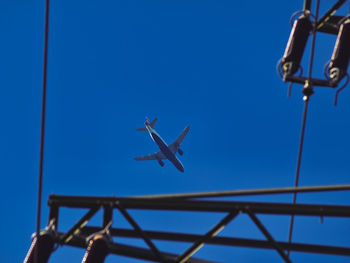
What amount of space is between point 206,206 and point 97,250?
129cm

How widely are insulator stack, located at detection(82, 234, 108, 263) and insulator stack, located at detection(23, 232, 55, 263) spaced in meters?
0.46

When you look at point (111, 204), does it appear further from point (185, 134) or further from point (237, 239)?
point (185, 134)

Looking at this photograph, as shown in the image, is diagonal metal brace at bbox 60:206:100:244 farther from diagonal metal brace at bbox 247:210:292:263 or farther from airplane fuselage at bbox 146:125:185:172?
airplane fuselage at bbox 146:125:185:172

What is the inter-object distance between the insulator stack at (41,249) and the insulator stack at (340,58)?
355cm

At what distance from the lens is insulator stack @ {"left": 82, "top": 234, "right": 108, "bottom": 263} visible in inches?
221

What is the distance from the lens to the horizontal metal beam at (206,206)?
239 inches

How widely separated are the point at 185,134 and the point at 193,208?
219 ft

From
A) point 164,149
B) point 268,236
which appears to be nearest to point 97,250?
point 268,236

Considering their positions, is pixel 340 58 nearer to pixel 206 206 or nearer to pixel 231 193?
pixel 231 193

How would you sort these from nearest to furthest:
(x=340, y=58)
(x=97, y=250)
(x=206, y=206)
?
1. (x=97, y=250)
2. (x=340, y=58)
3. (x=206, y=206)

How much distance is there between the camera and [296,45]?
6.10 m

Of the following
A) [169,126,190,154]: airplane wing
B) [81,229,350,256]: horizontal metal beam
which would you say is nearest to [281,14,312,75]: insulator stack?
[81,229,350,256]: horizontal metal beam

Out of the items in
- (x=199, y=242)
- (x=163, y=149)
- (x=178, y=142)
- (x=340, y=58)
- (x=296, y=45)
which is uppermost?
(x=178, y=142)

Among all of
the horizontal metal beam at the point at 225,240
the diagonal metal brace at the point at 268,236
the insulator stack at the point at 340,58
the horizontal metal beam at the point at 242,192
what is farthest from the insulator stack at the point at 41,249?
the insulator stack at the point at 340,58
